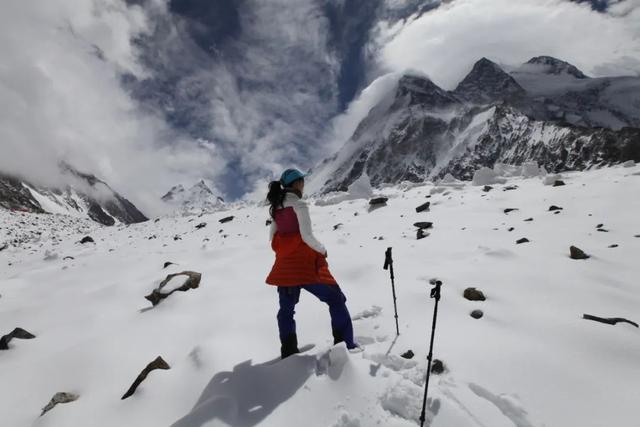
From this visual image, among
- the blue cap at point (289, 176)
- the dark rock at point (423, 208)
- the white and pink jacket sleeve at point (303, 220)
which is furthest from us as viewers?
the dark rock at point (423, 208)

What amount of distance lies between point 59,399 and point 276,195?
378 centimetres

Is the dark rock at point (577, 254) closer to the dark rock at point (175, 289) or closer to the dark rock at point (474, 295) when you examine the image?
the dark rock at point (474, 295)

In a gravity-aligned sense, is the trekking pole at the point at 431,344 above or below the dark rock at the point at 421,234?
below

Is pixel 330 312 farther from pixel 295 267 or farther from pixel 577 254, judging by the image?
pixel 577 254

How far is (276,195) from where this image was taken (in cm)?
552

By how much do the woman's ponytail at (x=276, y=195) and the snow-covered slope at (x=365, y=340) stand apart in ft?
6.69

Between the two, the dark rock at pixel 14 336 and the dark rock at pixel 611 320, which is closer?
the dark rock at pixel 611 320

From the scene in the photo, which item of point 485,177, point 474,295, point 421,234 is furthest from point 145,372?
point 485,177

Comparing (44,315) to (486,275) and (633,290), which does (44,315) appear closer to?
(486,275)

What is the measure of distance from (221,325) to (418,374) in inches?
141

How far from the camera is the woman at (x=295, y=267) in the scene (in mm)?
5398

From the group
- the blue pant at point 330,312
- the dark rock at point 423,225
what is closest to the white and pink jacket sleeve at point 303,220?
the blue pant at point 330,312

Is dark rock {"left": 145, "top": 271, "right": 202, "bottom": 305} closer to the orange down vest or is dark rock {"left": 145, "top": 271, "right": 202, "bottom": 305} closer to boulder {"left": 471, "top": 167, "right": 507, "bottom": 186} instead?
the orange down vest

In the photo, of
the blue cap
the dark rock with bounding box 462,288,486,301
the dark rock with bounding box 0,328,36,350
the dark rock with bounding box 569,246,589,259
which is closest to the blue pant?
the blue cap
